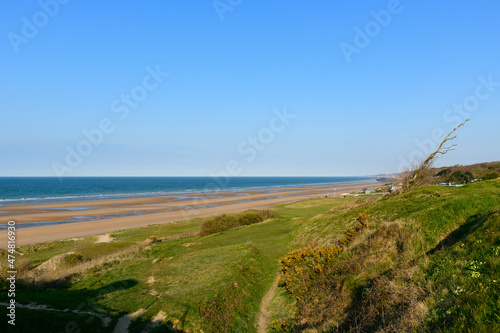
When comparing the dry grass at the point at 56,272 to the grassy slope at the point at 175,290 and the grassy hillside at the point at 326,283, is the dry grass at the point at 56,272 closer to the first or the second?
the grassy hillside at the point at 326,283

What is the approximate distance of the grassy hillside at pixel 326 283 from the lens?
7109 mm

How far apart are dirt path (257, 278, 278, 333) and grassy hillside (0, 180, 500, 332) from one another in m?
0.13

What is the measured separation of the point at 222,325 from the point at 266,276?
5.70m

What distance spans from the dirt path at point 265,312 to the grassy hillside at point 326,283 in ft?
0.44

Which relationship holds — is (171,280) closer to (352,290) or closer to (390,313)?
(352,290)

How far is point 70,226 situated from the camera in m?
51.2

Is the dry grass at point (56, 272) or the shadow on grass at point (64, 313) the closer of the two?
the shadow on grass at point (64, 313)

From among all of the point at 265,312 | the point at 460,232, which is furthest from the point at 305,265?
the point at 460,232

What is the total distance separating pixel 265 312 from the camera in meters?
13.0

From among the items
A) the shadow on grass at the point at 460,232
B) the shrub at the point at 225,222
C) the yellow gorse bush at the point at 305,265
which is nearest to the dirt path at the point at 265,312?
the yellow gorse bush at the point at 305,265

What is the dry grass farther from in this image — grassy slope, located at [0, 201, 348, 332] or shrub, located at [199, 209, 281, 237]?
shrub, located at [199, 209, 281, 237]

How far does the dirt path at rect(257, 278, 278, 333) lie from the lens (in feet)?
38.4

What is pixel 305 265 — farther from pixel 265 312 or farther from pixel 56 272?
pixel 56 272

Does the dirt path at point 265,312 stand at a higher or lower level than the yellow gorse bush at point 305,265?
lower
